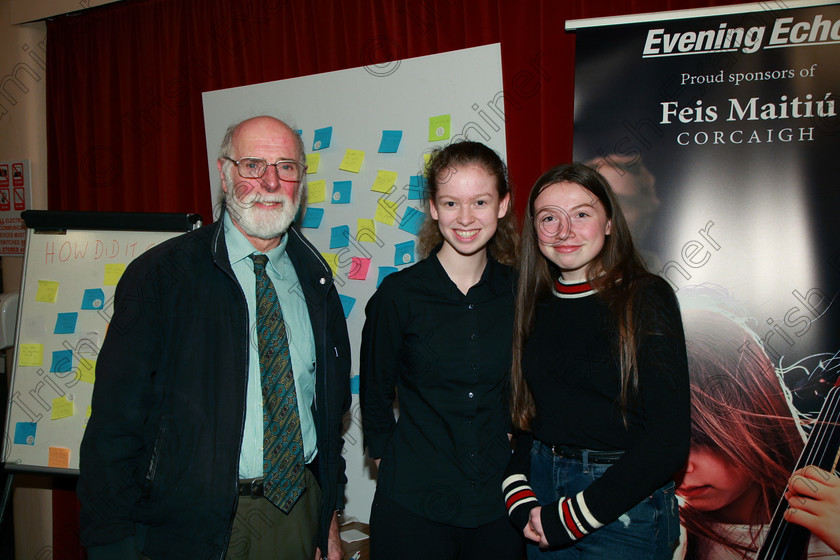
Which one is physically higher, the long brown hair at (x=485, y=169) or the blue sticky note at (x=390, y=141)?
the blue sticky note at (x=390, y=141)

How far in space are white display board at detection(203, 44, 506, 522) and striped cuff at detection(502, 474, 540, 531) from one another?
4.31ft

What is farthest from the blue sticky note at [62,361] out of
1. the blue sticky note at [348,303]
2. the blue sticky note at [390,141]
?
the blue sticky note at [390,141]

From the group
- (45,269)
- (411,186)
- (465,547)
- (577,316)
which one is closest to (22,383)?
(45,269)

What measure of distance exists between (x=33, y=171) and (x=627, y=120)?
3.67 meters

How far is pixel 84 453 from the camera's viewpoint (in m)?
1.44

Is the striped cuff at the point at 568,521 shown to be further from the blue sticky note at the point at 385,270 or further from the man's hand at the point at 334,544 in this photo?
the blue sticky note at the point at 385,270

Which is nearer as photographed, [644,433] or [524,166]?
[644,433]

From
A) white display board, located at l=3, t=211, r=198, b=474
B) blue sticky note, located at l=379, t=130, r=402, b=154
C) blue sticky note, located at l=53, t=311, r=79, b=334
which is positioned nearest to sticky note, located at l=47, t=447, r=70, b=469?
white display board, located at l=3, t=211, r=198, b=474

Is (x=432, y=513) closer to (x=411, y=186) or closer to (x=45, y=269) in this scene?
(x=411, y=186)

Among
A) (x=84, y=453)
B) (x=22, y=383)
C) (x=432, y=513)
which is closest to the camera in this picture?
(x=84, y=453)

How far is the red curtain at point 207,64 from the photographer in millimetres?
2492

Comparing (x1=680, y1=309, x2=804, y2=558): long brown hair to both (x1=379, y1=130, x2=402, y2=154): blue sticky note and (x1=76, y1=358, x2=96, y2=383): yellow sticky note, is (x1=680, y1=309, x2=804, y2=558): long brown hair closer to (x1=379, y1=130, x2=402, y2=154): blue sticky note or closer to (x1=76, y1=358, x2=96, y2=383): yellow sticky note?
(x1=379, y1=130, x2=402, y2=154): blue sticky note

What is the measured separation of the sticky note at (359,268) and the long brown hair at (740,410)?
1431 millimetres

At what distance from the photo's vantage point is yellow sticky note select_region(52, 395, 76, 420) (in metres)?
2.45
